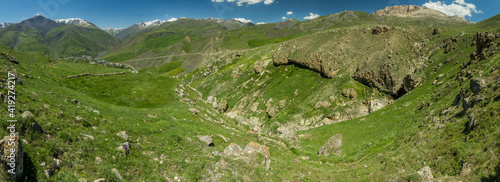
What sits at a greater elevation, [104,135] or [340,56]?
[340,56]

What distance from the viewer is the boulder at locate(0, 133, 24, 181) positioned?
871 cm

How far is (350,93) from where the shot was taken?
6688 centimetres

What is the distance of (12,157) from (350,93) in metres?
74.7

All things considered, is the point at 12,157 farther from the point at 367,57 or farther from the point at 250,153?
the point at 367,57

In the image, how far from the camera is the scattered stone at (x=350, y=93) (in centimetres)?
6612

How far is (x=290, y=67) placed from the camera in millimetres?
102500

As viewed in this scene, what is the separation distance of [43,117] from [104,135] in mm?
4531

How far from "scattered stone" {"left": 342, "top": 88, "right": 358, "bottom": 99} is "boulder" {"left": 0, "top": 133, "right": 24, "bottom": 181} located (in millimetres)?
73878

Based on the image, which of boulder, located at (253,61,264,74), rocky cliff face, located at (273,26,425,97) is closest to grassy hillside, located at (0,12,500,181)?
rocky cliff face, located at (273,26,425,97)

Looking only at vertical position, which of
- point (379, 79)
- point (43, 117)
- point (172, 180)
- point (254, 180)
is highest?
point (379, 79)

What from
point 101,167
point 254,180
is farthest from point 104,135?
point 254,180

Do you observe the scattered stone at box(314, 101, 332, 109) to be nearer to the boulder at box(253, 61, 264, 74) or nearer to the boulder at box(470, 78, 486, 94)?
the boulder at box(470, 78, 486, 94)

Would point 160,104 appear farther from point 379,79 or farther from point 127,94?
point 379,79

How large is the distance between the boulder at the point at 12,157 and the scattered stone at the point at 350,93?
73.9 m
